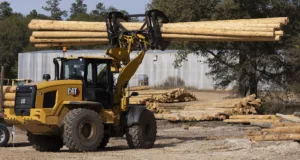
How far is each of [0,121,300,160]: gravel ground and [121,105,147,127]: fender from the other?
799 mm

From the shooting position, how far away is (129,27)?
730 inches

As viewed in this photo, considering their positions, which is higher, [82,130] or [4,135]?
[82,130]

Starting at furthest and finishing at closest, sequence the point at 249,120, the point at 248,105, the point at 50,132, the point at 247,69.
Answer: the point at 247,69 < the point at 248,105 < the point at 249,120 < the point at 50,132

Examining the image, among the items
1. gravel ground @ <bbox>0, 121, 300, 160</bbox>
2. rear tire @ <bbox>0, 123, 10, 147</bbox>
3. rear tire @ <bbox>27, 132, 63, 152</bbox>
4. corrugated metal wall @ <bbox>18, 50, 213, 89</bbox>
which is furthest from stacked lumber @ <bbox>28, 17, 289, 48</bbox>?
corrugated metal wall @ <bbox>18, 50, 213, 89</bbox>

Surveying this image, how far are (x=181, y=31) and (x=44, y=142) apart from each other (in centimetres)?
522

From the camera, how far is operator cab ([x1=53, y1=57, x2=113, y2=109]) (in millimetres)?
16562

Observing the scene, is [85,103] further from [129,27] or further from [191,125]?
[191,125]

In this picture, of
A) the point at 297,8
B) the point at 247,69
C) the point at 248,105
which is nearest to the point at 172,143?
the point at 248,105

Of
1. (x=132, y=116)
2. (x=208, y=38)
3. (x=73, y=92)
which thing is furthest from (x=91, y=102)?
(x=208, y=38)

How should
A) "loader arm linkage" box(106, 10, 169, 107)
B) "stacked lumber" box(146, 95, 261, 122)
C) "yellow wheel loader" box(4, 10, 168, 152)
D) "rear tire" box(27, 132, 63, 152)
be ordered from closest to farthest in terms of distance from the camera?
"yellow wheel loader" box(4, 10, 168, 152)
"rear tire" box(27, 132, 63, 152)
"loader arm linkage" box(106, 10, 169, 107)
"stacked lumber" box(146, 95, 261, 122)

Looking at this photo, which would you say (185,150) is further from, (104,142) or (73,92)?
(73,92)

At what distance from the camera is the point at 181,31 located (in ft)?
58.1

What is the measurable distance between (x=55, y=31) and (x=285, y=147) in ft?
27.0

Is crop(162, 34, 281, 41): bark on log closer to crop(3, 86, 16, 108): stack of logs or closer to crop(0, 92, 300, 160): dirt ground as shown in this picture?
crop(0, 92, 300, 160): dirt ground
